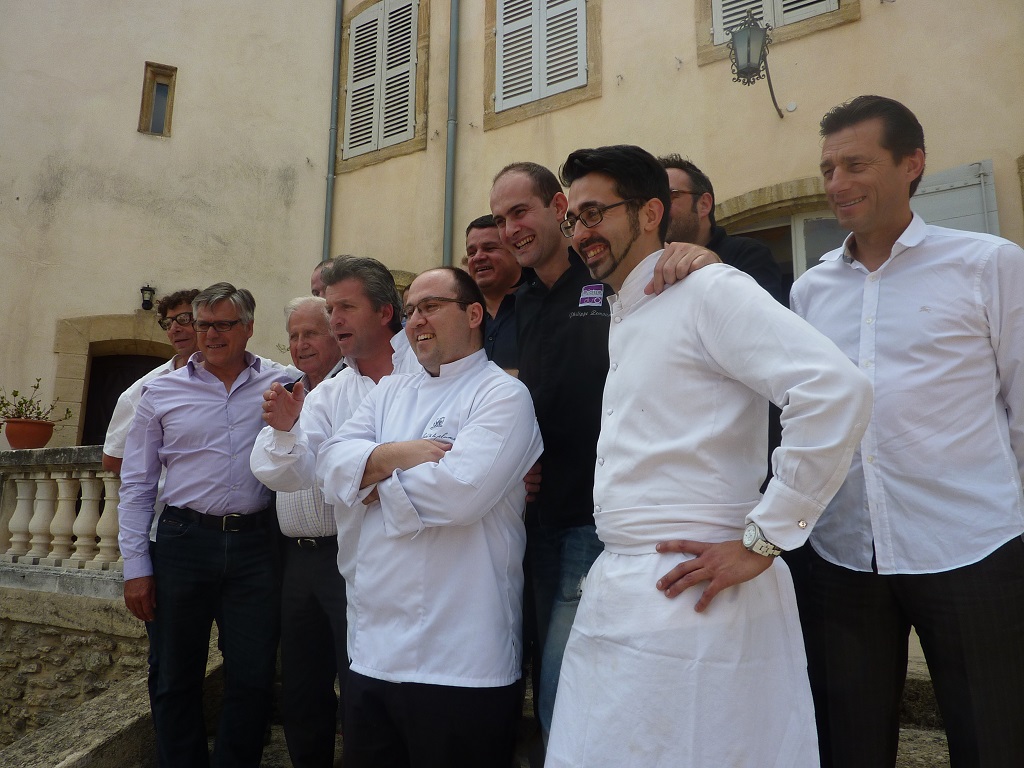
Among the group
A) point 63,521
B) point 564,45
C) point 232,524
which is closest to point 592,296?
point 232,524

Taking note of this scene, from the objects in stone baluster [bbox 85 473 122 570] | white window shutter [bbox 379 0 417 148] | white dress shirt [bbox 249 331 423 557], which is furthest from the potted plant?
white dress shirt [bbox 249 331 423 557]

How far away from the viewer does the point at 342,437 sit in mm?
2594

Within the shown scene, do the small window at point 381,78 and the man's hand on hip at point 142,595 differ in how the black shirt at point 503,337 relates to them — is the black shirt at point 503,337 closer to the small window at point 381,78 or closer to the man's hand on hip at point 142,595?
the man's hand on hip at point 142,595

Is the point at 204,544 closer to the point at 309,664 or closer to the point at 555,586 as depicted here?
the point at 309,664

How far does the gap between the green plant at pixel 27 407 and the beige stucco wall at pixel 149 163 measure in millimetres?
144

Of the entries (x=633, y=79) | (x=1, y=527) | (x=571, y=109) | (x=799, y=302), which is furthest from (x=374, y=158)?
(x=799, y=302)

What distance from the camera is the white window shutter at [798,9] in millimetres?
6070

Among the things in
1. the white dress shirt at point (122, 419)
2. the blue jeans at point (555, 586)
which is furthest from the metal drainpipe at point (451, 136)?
the blue jeans at point (555, 586)

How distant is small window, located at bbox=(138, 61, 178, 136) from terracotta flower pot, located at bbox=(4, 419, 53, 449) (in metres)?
3.50

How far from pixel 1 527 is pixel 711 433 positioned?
5874 millimetres

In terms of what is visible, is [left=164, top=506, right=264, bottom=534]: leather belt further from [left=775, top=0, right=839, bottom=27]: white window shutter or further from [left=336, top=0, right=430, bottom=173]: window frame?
[left=336, top=0, right=430, bottom=173]: window frame

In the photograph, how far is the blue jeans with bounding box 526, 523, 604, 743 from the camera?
2.29 m

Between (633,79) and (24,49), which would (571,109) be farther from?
(24,49)

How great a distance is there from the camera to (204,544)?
3.45 metres
